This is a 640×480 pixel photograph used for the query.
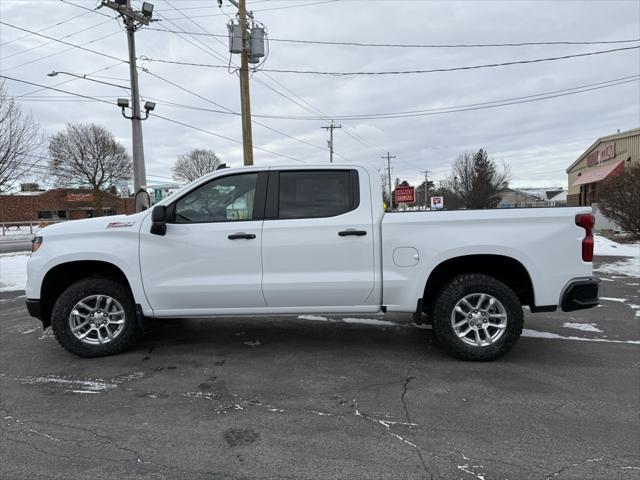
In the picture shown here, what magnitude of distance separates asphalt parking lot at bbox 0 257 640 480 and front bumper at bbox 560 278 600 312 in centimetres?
64

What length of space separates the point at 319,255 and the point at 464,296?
57.8 inches

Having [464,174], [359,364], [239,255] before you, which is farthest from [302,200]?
[464,174]

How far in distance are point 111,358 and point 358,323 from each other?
305 centimetres

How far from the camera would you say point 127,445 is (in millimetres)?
3092

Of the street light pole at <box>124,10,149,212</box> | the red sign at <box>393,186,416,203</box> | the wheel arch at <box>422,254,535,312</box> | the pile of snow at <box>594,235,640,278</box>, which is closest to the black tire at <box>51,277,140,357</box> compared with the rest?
the wheel arch at <box>422,254,535,312</box>

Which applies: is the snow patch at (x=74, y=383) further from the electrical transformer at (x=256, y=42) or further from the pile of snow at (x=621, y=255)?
the electrical transformer at (x=256, y=42)

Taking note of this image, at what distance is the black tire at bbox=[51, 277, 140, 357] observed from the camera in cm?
467

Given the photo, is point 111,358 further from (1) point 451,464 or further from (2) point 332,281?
(1) point 451,464

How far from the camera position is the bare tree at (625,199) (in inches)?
612

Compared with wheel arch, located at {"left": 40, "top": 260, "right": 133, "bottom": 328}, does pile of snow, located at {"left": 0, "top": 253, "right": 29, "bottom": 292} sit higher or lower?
lower

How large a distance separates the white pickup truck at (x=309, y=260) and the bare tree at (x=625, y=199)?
13862 mm

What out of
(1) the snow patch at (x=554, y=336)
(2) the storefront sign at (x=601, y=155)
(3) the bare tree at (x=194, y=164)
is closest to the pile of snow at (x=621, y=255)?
(1) the snow patch at (x=554, y=336)

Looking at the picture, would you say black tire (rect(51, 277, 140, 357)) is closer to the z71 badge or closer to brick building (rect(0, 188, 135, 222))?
the z71 badge

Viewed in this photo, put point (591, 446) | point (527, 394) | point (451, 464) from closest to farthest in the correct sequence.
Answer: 1. point (451, 464)
2. point (591, 446)
3. point (527, 394)
